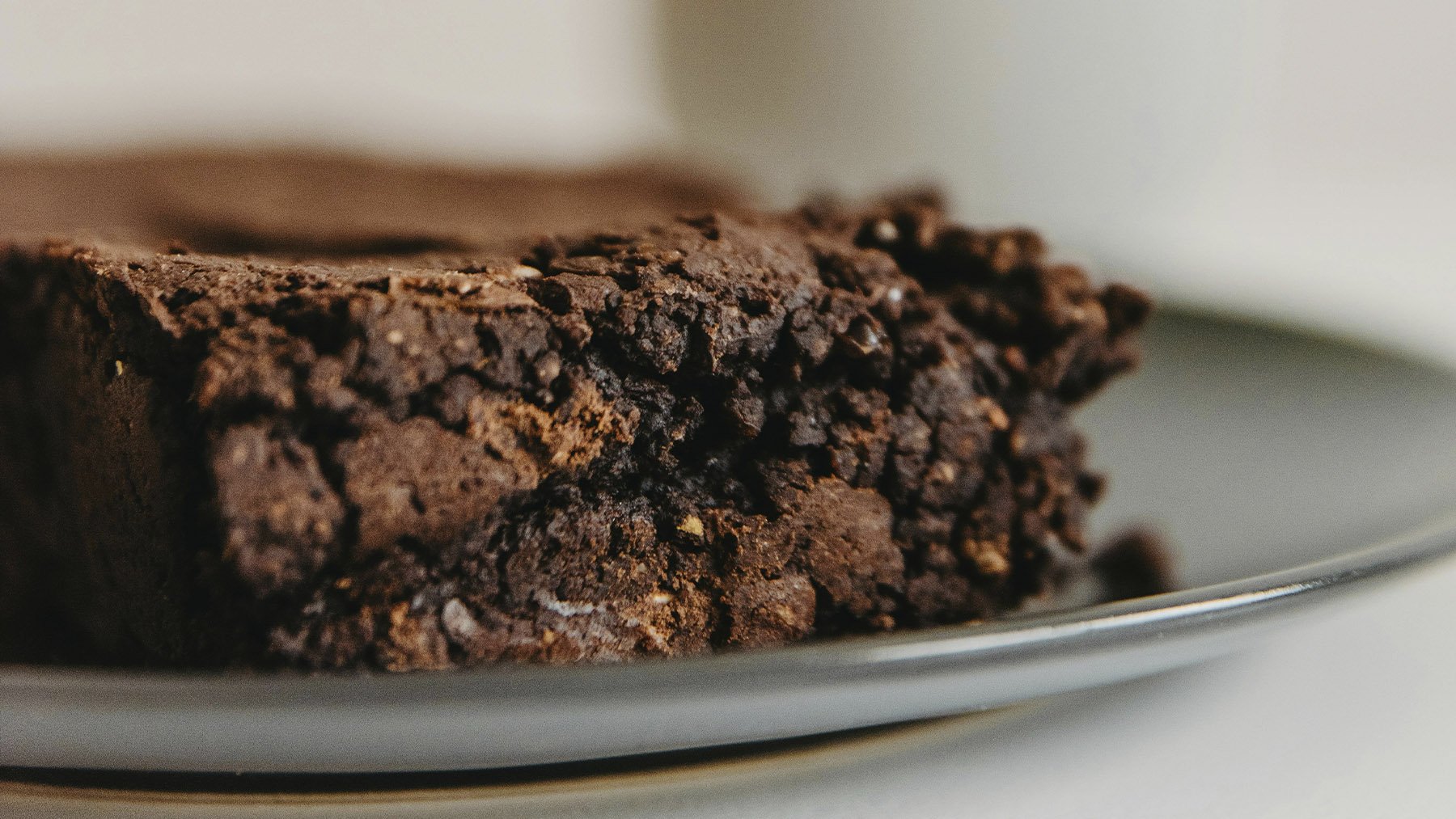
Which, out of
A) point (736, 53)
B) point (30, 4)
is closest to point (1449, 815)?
point (736, 53)

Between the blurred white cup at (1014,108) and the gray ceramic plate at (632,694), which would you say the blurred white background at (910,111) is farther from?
the gray ceramic plate at (632,694)

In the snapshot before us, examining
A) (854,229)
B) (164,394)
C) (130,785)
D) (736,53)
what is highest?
(736,53)

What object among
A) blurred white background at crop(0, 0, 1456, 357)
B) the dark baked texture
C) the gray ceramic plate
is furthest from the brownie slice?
blurred white background at crop(0, 0, 1456, 357)

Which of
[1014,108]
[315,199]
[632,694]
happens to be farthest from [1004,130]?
[632,694]

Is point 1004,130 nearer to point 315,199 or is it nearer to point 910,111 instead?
point 910,111

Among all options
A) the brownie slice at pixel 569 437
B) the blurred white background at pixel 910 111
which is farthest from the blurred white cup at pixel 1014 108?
the brownie slice at pixel 569 437

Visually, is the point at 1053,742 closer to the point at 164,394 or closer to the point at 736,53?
the point at 164,394
